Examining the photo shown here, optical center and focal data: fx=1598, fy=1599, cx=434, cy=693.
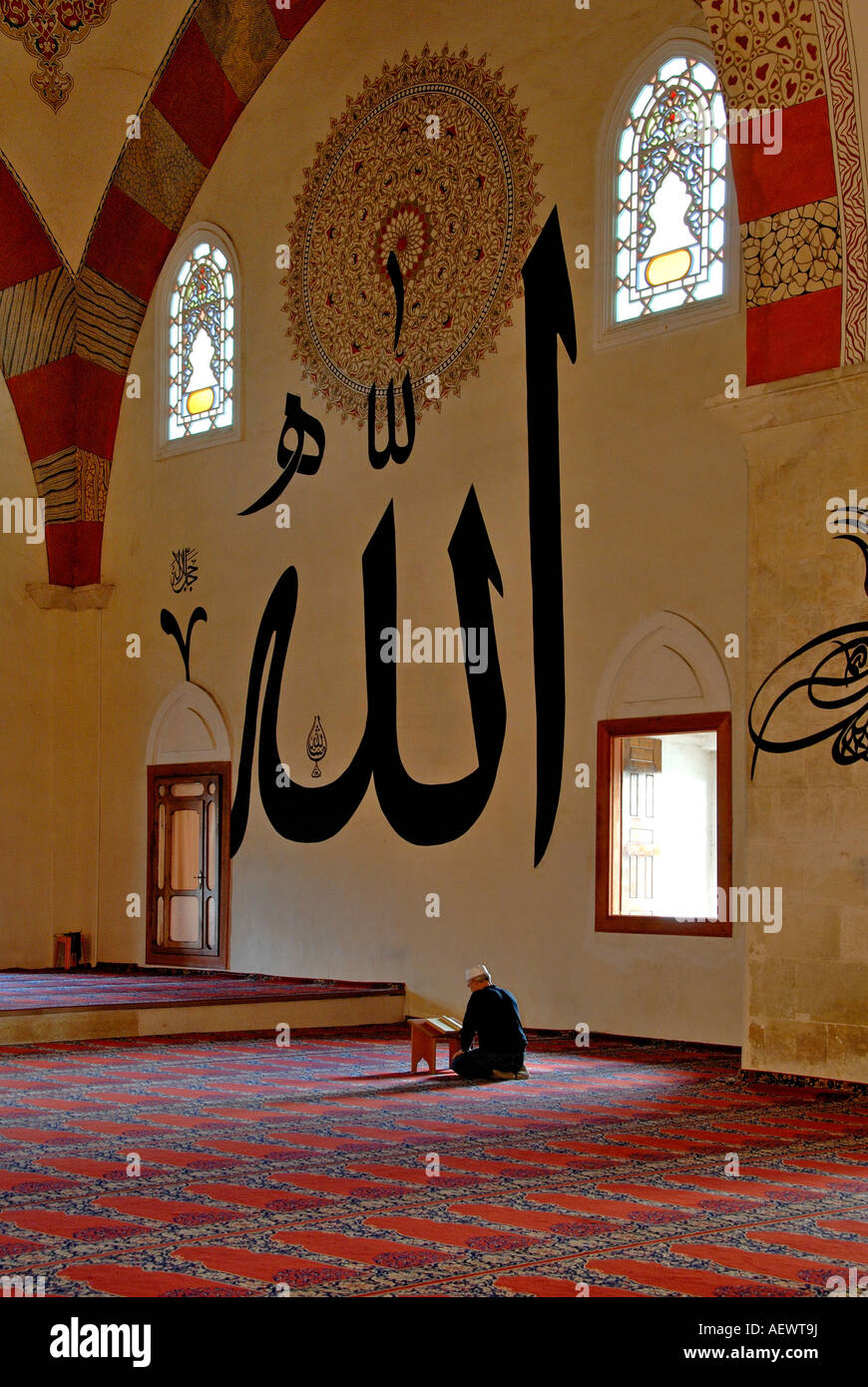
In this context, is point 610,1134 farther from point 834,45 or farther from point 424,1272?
point 834,45

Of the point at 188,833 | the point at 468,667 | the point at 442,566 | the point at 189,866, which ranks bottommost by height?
the point at 189,866

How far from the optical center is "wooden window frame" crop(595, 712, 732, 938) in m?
7.77

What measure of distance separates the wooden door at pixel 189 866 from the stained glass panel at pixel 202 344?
2430 millimetres

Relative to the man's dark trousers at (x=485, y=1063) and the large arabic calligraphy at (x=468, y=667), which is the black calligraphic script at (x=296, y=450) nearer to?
the large arabic calligraphy at (x=468, y=667)

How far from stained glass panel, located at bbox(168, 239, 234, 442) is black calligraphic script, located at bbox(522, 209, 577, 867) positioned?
2785 mm

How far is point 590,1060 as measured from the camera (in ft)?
24.9

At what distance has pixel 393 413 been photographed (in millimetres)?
9703

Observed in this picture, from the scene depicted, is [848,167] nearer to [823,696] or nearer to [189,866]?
[823,696]

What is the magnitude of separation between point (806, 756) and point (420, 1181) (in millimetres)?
2863

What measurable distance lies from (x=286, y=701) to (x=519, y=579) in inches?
82.5

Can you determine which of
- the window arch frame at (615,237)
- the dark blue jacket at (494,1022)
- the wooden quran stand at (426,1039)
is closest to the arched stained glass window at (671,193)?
the window arch frame at (615,237)

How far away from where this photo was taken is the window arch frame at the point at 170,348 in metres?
10.8

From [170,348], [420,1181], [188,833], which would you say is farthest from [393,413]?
[420,1181]

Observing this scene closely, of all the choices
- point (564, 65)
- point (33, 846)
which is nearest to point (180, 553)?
point (33, 846)
